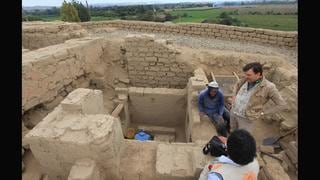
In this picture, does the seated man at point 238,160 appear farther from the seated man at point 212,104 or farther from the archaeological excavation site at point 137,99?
the seated man at point 212,104

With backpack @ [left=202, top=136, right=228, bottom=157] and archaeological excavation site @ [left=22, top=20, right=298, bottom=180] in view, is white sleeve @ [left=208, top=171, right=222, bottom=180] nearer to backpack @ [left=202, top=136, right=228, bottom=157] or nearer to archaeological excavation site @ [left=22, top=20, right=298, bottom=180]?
backpack @ [left=202, top=136, right=228, bottom=157]

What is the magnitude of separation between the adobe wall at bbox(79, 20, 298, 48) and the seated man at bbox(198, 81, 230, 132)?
623 cm

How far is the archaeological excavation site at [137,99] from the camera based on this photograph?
11.4 feet

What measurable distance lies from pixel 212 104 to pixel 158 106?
241cm

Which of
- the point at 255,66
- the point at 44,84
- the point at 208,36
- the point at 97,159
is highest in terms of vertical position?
the point at 208,36

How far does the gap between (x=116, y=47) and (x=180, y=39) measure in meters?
3.53

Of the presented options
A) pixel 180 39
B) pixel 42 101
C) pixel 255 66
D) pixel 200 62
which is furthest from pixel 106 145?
pixel 180 39

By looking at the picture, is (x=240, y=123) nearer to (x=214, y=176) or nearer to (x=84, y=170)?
(x=214, y=176)

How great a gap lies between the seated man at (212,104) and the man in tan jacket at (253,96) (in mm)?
923

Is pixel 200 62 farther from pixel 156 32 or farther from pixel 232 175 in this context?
pixel 232 175

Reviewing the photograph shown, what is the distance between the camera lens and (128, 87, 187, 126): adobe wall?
730 centimetres

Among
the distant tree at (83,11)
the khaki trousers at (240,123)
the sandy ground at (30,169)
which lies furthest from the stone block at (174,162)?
the distant tree at (83,11)

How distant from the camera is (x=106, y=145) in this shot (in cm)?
329

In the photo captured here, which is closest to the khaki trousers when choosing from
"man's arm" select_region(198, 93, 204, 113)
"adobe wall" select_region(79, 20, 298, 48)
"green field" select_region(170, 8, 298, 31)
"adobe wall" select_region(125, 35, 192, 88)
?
"man's arm" select_region(198, 93, 204, 113)
